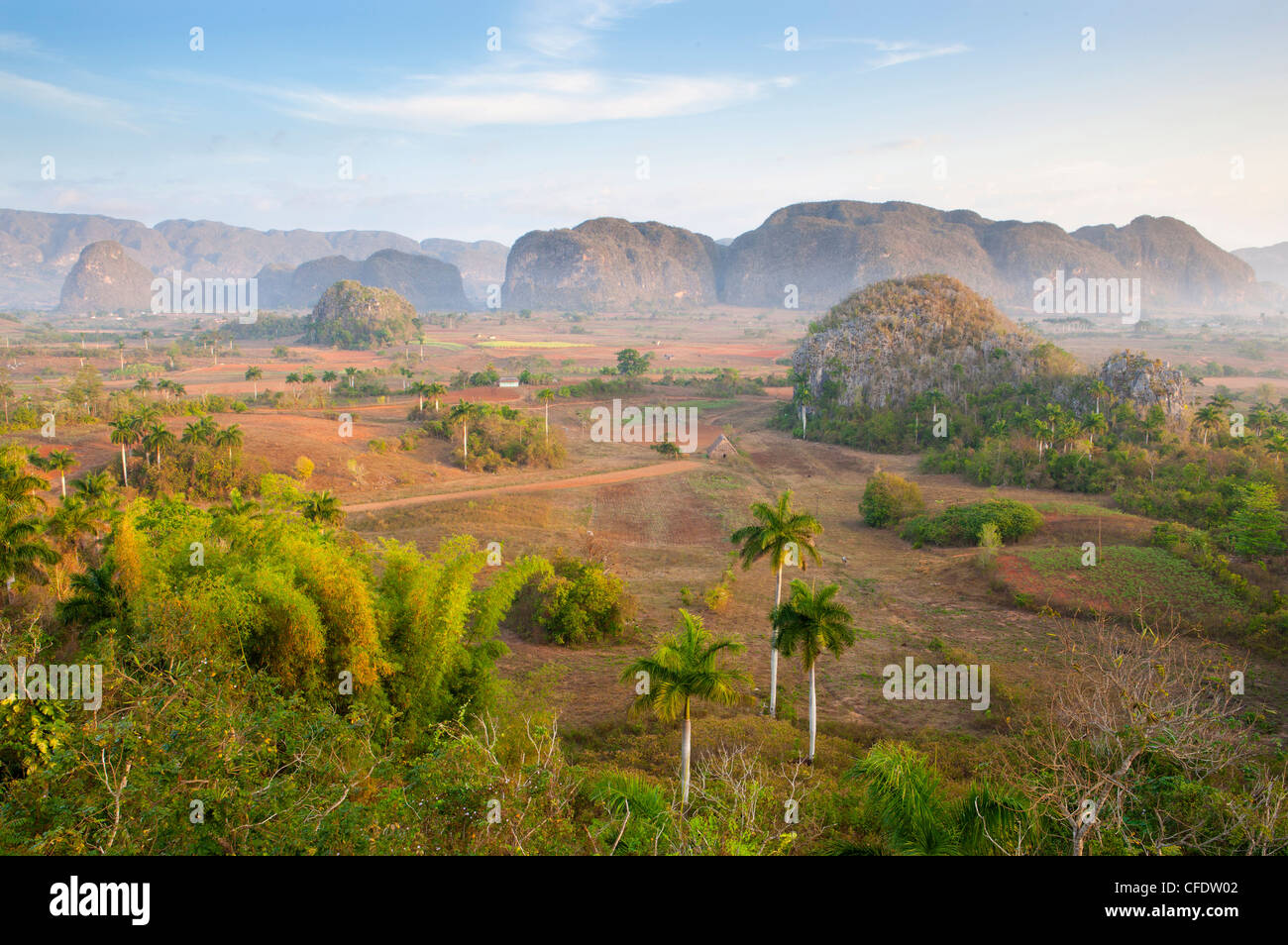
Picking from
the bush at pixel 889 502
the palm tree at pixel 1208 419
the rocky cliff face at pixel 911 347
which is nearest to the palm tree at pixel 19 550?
the bush at pixel 889 502

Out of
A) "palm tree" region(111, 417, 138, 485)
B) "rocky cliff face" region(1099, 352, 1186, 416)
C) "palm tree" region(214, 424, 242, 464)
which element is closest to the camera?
"palm tree" region(111, 417, 138, 485)

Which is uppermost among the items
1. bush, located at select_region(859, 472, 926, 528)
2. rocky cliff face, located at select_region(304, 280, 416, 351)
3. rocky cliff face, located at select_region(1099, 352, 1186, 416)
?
rocky cliff face, located at select_region(304, 280, 416, 351)

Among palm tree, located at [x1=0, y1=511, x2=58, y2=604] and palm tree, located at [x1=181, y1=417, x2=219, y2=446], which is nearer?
palm tree, located at [x1=0, y1=511, x2=58, y2=604]

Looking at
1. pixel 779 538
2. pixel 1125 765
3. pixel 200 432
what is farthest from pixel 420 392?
pixel 1125 765

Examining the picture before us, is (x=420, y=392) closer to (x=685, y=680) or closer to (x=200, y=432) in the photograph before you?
(x=200, y=432)

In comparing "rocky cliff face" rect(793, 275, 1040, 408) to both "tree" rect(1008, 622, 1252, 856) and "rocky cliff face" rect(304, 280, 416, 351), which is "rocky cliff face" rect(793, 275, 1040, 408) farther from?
"rocky cliff face" rect(304, 280, 416, 351)

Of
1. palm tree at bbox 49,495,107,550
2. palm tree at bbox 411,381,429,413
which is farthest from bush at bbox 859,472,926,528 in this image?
palm tree at bbox 411,381,429,413

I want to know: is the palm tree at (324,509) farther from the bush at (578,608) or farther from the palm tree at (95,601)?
the palm tree at (95,601)
